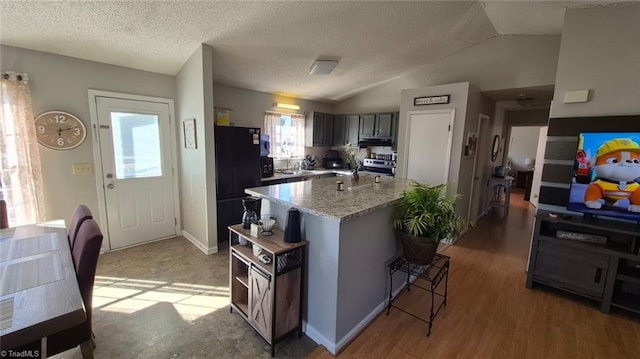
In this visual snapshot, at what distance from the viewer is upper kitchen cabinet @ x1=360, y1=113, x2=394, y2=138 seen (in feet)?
16.7

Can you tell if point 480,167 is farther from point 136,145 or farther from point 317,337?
point 136,145

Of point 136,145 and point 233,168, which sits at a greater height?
point 136,145

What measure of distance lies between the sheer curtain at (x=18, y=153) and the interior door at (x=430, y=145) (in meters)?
4.79

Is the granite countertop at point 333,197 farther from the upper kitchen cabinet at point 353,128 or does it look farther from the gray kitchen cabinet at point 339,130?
the gray kitchen cabinet at point 339,130

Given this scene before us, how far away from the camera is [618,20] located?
7.81ft

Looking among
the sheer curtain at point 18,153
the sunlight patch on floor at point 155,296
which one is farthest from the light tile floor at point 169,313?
the sheer curtain at point 18,153

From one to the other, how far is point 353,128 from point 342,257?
424 cm

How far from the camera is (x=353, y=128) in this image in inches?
224

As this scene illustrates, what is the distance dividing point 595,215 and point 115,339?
14.4 feet

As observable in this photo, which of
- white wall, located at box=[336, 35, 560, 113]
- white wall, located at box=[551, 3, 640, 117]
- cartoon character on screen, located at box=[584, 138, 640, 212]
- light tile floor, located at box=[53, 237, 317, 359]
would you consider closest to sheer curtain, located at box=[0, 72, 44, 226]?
light tile floor, located at box=[53, 237, 317, 359]

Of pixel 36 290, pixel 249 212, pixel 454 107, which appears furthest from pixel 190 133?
pixel 454 107

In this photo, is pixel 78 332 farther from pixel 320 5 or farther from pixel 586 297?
pixel 586 297

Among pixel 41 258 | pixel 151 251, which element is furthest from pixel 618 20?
pixel 151 251

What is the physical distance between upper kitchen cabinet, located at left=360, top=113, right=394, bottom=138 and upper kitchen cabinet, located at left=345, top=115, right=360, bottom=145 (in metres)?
0.11
